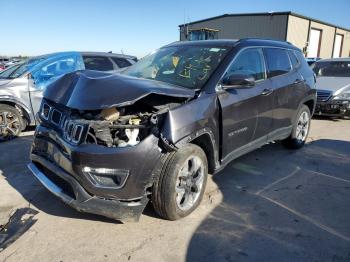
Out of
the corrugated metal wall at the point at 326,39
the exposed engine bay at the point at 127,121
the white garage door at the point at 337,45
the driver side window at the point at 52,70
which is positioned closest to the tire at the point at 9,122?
the driver side window at the point at 52,70

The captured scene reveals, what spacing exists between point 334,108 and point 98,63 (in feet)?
18.9

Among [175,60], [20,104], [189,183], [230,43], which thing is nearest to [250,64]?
[230,43]

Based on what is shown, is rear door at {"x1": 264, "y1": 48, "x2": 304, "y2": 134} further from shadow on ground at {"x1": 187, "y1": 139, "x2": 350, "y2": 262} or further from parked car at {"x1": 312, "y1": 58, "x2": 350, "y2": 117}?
parked car at {"x1": 312, "y1": 58, "x2": 350, "y2": 117}

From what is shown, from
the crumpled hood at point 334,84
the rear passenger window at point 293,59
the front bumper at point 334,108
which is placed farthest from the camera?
the crumpled hood at point 334,84

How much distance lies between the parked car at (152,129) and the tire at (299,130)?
1.41 m

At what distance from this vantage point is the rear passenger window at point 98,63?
25.9 ft

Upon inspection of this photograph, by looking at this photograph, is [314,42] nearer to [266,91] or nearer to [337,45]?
[337,45]

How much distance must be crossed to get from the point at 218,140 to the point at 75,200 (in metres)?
1.66

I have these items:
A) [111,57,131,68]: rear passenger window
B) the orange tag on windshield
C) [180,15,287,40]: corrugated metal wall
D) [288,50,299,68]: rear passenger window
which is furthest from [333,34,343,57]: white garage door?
the orange tag on windshield


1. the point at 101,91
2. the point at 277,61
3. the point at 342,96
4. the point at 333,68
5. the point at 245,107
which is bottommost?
the point at 342,96

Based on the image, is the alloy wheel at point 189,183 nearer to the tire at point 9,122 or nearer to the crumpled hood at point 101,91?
Answer: the crumpled hood at point 101,91

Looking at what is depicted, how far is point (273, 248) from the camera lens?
10.5ft

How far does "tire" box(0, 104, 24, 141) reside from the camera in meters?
6.73

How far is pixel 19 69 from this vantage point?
7.39 m
